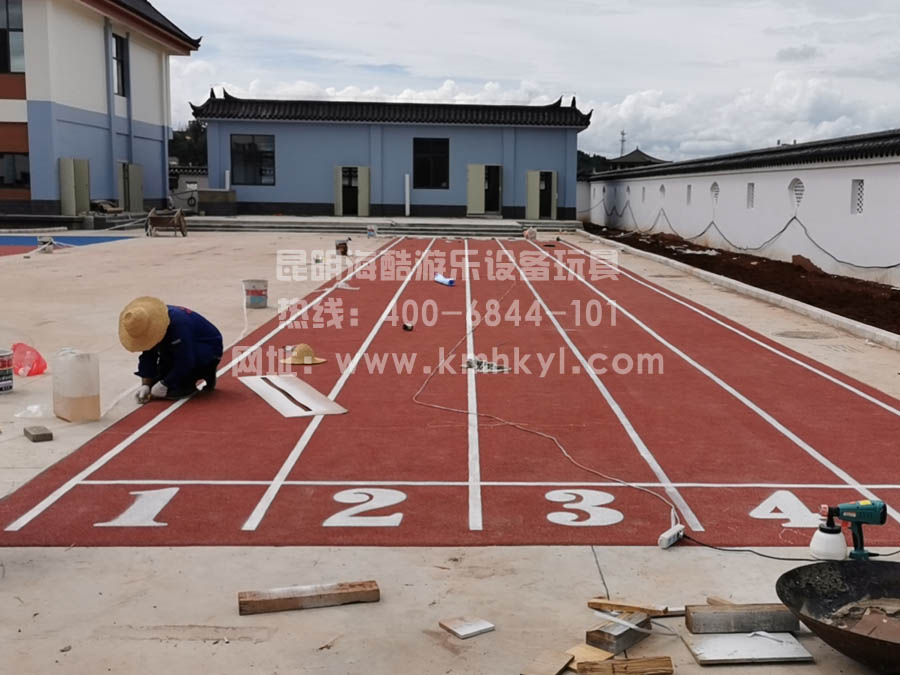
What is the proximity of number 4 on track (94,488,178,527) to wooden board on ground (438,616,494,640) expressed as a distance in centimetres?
229

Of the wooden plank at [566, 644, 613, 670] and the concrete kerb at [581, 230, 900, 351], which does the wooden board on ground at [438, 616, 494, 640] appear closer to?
the wooden plank at [566, 644, 613, 670]

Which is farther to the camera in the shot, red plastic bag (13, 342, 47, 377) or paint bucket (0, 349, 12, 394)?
red plastic bag (13, 342, 47, 377)

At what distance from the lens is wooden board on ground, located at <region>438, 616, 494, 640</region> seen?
4.57 meters

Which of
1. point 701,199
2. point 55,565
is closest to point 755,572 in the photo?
point 55,565

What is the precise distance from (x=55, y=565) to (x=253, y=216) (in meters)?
37.0

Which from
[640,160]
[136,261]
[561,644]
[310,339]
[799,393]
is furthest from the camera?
[640,160]

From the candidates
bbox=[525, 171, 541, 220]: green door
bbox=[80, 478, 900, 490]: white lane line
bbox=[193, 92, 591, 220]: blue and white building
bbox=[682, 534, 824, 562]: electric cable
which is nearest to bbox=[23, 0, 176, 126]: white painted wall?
bbox=[193, 92, 591, 220]: blue and white building

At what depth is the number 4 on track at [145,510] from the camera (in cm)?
606

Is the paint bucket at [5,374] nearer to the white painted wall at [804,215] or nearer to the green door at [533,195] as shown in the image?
the white painted wall at [804,215]

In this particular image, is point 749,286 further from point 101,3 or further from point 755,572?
point 101,3

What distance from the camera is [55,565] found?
5.38 m

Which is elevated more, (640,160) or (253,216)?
(640,160)

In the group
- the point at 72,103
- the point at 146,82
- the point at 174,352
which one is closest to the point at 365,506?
the point at 174,352

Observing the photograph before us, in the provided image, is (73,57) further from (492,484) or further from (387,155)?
(492,484)
